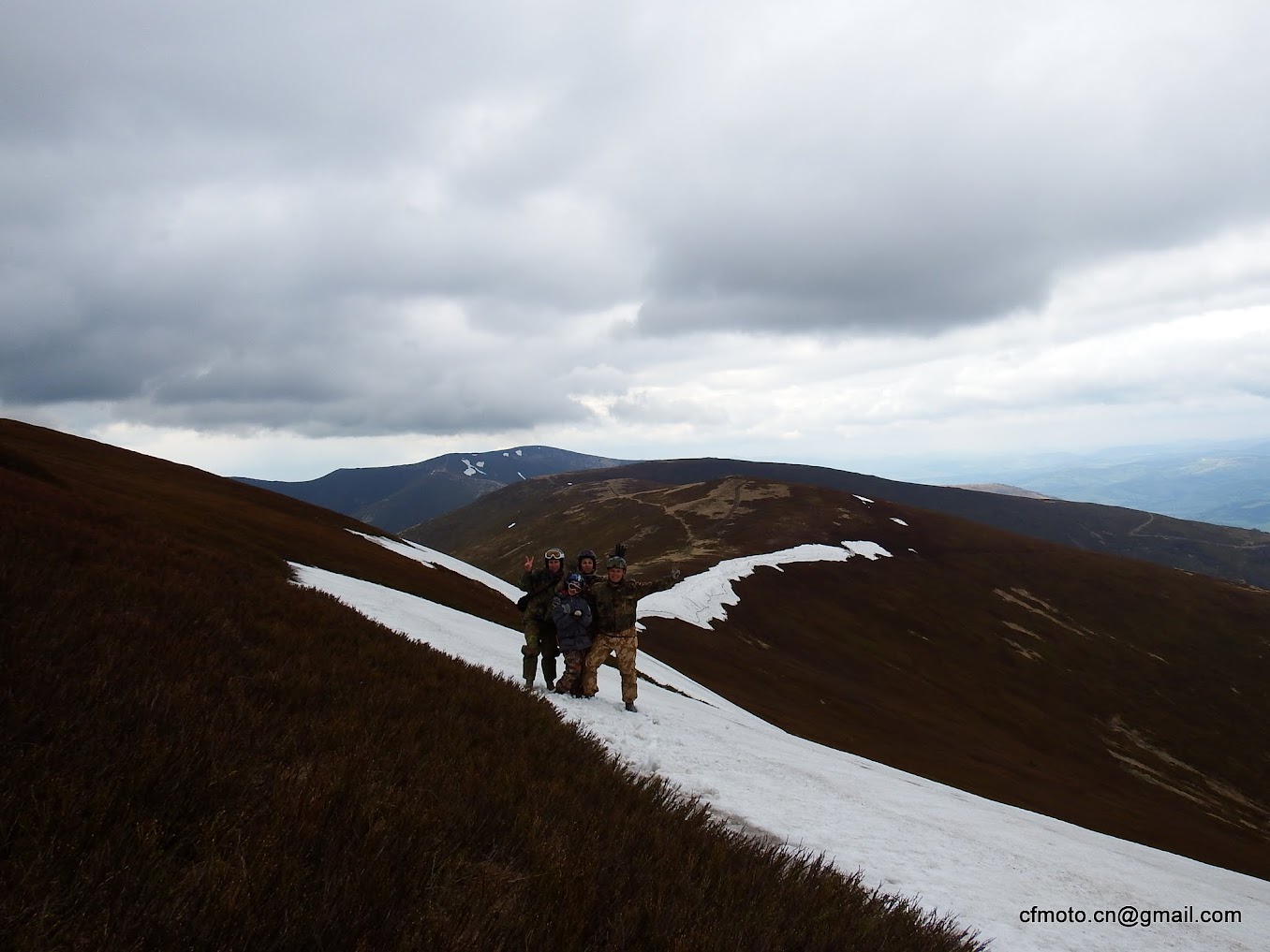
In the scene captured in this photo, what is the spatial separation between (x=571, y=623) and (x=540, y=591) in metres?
1.06

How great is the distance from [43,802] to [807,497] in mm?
123811

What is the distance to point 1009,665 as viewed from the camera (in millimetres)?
66312

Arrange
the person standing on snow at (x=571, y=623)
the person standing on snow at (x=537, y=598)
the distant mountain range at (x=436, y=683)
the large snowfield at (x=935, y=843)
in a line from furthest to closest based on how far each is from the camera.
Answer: the person standing on snow at (x=537, y=598) < the person standing on snow at (x=571, y=623) < the large snowfield at (x=935, y=843) < the distant mountain range at (x=436, y=683)

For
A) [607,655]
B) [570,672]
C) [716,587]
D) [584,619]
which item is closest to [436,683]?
[584,619]

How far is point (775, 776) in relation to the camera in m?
12.5

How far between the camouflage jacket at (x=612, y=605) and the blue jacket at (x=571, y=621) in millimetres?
297

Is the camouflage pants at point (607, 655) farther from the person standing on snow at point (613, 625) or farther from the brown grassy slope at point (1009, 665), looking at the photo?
the brown grassy slope at point (1009, 665)

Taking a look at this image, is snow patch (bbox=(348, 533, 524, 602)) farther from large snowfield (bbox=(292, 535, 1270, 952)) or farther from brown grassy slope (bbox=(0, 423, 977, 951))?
brown grassy slope (bbox=(0, 423, 977, 951))

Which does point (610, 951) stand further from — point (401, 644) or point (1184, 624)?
point (1184, 624)

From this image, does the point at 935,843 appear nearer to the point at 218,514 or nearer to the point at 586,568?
the point at 586,568

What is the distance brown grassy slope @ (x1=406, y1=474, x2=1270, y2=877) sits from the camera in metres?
37.9

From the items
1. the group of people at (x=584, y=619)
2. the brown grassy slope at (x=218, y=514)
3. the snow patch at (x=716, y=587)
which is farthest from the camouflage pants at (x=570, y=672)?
the snow patch at (x=716, y=587)

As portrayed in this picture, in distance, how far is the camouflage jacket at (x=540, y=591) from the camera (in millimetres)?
14758

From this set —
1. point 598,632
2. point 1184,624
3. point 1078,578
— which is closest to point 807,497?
point 1078,578
